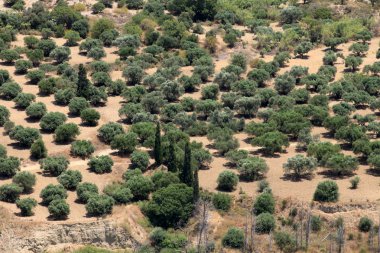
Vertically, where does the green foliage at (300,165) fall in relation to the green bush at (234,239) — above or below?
above

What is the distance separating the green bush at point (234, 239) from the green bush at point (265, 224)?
7.22 ft

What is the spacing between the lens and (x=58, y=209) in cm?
10712

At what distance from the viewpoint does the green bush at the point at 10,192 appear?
110 m

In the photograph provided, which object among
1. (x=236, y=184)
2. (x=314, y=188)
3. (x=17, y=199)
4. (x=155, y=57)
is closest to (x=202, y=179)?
(x=236, y=184)

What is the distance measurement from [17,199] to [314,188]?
2937 centimetres


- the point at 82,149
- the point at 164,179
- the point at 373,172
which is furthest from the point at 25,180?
the point at 373,172

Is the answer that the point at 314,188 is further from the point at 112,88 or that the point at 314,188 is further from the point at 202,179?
the point at 112,88

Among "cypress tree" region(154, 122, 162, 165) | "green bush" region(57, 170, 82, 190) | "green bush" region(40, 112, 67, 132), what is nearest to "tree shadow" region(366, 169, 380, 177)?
"cypress tree" region(154, 122, 162, 165)

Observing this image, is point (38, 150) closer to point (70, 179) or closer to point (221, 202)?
point (70, 179)

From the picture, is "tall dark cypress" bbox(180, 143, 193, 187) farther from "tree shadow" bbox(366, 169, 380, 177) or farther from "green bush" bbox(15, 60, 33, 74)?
"green bush" bbox(15, 60, 33, 74)

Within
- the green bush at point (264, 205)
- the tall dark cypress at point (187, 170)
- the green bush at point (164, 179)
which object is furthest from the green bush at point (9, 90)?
the green bush at point (264, 205)

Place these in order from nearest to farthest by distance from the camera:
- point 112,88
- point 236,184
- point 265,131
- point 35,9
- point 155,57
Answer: point 236,184, point 265,131, point 112,88, point 155,57, point 35,9

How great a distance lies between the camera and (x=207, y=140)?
4990 inches

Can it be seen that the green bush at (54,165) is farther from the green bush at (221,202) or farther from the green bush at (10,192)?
the green bush at (221,202)
